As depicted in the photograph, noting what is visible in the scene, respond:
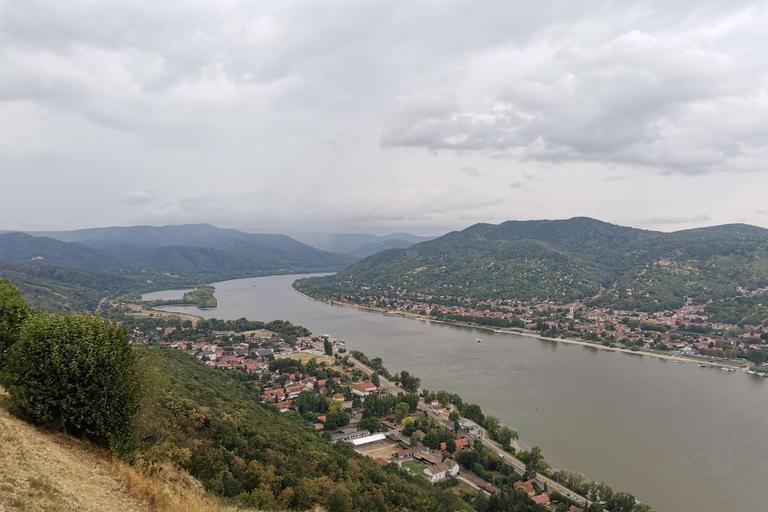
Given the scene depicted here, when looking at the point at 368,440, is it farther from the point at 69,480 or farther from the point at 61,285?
the point at 61,285

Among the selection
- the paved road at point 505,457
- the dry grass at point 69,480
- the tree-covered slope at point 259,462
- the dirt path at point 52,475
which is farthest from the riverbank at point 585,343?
the dirt path at point 52,475

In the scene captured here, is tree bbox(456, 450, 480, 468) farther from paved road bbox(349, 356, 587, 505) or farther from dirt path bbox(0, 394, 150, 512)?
dirt path bbox(0, 394, 150, 512)

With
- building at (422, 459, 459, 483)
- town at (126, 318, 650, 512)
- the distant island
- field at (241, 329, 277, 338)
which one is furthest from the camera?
the distant island

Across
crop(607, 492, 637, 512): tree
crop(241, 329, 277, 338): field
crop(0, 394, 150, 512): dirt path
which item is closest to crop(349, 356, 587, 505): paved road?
crop(607, 492, 637, 512): tree

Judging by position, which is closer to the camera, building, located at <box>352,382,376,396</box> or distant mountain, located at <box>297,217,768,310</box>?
building, located at <box>352,382,376,396</box>

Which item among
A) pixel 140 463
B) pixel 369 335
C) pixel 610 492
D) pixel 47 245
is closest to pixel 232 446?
pixel 140 463

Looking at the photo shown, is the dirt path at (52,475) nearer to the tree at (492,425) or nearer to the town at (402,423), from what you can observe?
the town at (402,423)

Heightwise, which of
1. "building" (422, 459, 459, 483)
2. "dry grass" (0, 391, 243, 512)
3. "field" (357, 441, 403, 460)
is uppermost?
"dry grass" (0, 391, 243, 512)
